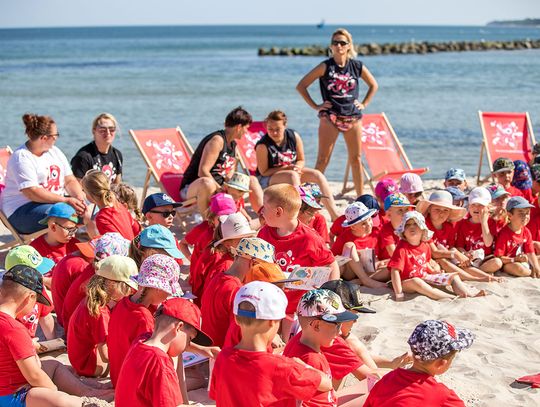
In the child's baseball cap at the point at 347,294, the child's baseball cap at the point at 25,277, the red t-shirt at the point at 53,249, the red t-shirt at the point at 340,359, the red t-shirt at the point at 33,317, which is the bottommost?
the red t-shirt at the point at 340,359

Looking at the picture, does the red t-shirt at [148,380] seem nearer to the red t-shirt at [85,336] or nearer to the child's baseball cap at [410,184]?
the red t-shirt at [85,336]

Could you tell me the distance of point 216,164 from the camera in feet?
25.6

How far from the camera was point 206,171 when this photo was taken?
300 inches

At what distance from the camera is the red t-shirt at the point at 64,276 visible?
197 inches

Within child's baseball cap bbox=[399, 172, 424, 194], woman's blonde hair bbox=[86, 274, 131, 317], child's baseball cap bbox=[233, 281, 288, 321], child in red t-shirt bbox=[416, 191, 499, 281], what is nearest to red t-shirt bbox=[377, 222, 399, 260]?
child in red t-shirt bbox=[416, 191, 499, 281]

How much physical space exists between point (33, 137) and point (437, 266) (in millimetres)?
3516

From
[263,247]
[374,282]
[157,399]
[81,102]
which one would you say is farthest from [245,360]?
[81,102]

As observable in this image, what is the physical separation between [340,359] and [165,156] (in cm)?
523

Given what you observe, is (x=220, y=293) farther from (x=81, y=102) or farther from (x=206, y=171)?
(x=81, y=102)

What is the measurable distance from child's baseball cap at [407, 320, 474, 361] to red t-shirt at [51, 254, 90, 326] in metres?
2.50

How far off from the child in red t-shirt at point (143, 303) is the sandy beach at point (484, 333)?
61 centimetres

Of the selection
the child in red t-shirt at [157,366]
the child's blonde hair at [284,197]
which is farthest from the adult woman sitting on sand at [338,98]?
Answer: the child in red t-shirt at [157,366]

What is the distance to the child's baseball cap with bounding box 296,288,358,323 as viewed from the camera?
3.46 metres

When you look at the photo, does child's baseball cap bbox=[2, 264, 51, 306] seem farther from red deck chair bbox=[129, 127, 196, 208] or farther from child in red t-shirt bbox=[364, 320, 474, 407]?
red deck chair bbox=[129, 127, 196, 208]
